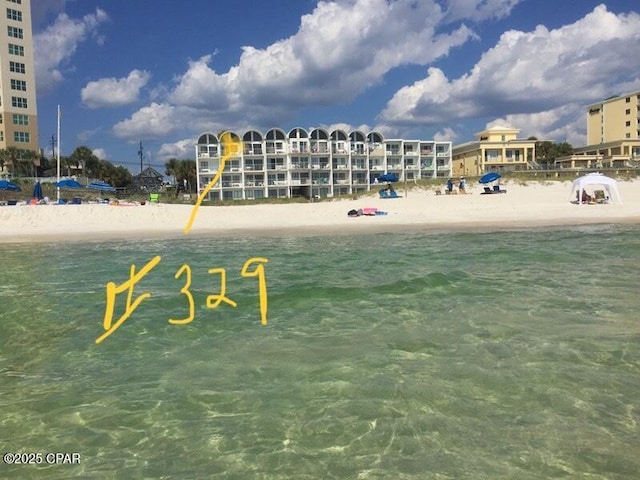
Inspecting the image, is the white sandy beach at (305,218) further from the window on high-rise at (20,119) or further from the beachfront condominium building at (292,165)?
the window on high-rise at (20,119)

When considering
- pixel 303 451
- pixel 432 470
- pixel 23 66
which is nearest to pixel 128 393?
pixel 303 451

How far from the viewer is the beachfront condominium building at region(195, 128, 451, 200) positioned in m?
86.0

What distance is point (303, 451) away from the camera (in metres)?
5.04

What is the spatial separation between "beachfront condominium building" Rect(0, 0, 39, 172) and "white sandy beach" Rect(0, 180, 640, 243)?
50435mm

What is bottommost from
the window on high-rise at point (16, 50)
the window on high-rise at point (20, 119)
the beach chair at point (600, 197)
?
the beach chair at point (600, 197)

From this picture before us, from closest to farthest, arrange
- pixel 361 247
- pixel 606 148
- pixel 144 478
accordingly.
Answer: pixel 144 478, pixel 361 247, pixel 606 148

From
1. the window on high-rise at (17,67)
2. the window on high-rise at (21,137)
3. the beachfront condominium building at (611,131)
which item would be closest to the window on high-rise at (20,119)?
the window on high-rise at (21,137)

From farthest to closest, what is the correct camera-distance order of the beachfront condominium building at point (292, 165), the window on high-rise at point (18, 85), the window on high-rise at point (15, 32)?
the beachfront condominium building at point (292, 165)
the window on high-rise at point (18, 85)
the window on high-rise at point (15, 32)

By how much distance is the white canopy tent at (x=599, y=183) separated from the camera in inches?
1533

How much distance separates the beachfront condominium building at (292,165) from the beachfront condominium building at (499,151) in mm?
14797

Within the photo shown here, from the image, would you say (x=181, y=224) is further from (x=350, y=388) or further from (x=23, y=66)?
(x=23, y=66)

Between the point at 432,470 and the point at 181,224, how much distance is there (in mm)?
35065

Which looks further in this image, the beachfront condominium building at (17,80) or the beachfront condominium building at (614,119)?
the beachfront condominium building at (614,119)

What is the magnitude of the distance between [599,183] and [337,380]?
130 ft
